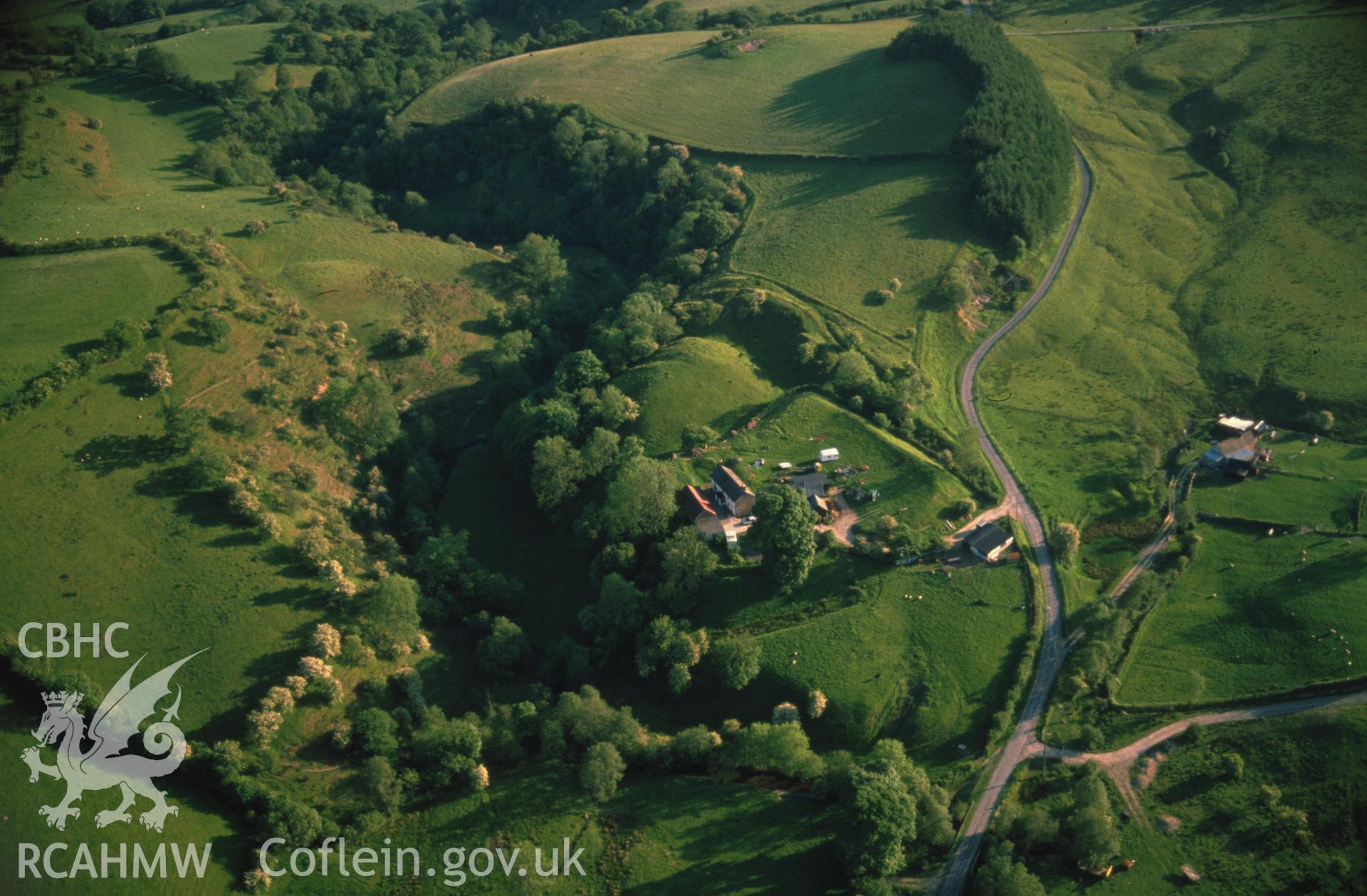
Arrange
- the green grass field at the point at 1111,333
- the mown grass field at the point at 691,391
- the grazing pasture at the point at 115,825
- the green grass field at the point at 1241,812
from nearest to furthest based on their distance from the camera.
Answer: the green grass field at the point at 1241,812 → the grazing pasture at the point at 115,825 → the green grass field at the point at 1111,333 → the mown grass field at the point at 691,391

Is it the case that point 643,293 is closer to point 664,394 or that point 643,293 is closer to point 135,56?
point 664,394

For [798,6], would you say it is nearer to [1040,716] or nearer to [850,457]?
[850,457]

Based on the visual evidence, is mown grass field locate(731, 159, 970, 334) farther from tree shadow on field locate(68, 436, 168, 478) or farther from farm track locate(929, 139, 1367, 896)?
tree shadow on field locate(68, 436, 168, 478)

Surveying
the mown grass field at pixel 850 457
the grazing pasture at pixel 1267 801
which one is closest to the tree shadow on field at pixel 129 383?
the mown grass field at pixel 850 457

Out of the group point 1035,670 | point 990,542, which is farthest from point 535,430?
point 1035,670

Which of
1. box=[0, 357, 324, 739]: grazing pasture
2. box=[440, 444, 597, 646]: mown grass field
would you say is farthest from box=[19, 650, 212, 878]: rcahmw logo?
box=[440, 444, 597, 646]: mown grass field

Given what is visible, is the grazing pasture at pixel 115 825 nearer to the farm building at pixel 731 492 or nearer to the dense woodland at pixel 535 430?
the dense woodland at pixel 535 430
